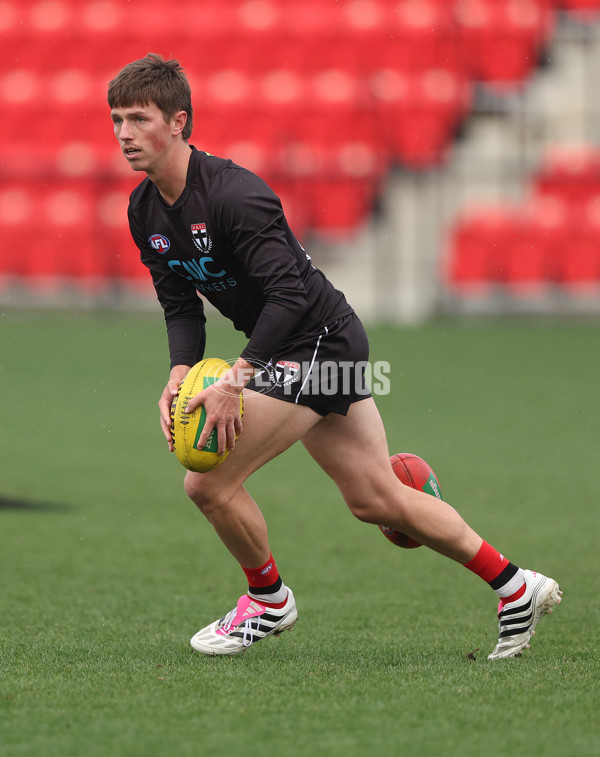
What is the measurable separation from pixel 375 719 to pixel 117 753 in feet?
2.36

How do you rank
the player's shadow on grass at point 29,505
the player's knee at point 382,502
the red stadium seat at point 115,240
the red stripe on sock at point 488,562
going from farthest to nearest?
the red stadium seat at point 115,240 → the player's shadow on grass at point 29,505 → the red stripe on sock at point 488,562 → the player's knee at point 382,502

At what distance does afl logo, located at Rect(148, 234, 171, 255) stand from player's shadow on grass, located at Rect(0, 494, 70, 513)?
11.0ft

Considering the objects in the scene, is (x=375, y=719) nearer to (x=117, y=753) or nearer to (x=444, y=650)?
(x=117, y=753)

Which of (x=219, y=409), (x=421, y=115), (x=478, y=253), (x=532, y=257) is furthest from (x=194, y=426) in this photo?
(x=421, y=115)

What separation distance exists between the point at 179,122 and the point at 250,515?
133 centimetres

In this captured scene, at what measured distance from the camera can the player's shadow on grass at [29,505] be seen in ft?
22.9

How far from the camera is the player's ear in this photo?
12.6ft

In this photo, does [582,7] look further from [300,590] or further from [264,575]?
[264,575]

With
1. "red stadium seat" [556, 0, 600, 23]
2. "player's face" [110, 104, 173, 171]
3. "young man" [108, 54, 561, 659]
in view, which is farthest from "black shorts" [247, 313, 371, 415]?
"red stadium seat" [556, 0, 600, 23]

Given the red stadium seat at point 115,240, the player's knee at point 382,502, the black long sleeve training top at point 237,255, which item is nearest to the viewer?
the black long sleeve training top at point 237,255

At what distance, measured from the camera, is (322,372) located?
3.98 meters

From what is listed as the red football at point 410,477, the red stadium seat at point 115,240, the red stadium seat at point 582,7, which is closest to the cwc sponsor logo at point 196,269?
the red football at point 410,477

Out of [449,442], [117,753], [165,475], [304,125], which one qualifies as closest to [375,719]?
[117,753]

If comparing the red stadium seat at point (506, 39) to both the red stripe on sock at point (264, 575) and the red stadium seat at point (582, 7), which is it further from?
the red stripe on sock at point (264, 575)
